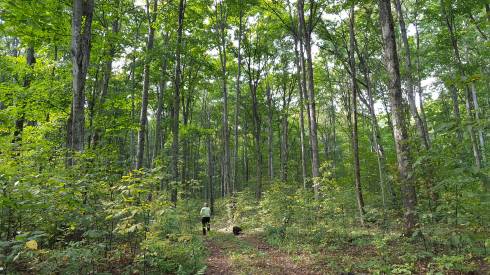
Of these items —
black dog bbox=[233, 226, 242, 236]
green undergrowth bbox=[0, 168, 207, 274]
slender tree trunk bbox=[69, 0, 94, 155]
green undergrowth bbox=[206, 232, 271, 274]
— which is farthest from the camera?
black dog bbox=[233, 226, 242, 236]

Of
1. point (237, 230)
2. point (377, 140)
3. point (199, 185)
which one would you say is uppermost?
point (377, 140)

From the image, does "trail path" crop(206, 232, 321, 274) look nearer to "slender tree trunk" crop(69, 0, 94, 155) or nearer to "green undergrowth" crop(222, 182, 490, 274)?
"green undergrowth" crop(222, 182, 490, 274)

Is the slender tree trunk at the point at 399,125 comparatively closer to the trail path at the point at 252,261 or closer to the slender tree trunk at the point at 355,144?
the trail path at the point at 252,261

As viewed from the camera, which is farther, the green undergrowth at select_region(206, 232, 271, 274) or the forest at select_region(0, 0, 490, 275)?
the green undergrowth at select_region(206, 232, 271, 274)

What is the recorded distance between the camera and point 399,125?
730cm

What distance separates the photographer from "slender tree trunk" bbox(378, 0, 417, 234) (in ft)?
22.8

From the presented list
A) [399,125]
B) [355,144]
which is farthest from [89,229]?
[355,144]

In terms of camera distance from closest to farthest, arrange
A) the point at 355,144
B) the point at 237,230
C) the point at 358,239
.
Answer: the point at 358,239 < the point at 237,230 < the point at 355,144

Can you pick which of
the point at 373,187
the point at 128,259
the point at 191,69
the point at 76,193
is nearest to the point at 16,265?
the point at 76,193

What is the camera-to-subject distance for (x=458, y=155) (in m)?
5.12

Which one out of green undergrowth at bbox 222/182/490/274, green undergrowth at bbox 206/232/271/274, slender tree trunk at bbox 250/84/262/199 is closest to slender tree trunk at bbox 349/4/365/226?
green undergrowth at bbox 222/182/490/274

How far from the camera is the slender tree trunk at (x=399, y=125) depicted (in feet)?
22.8

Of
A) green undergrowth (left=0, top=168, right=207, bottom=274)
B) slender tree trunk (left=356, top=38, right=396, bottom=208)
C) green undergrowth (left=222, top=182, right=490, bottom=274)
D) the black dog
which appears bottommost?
the black dog

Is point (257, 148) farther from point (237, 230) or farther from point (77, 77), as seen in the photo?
point (77, 77)
